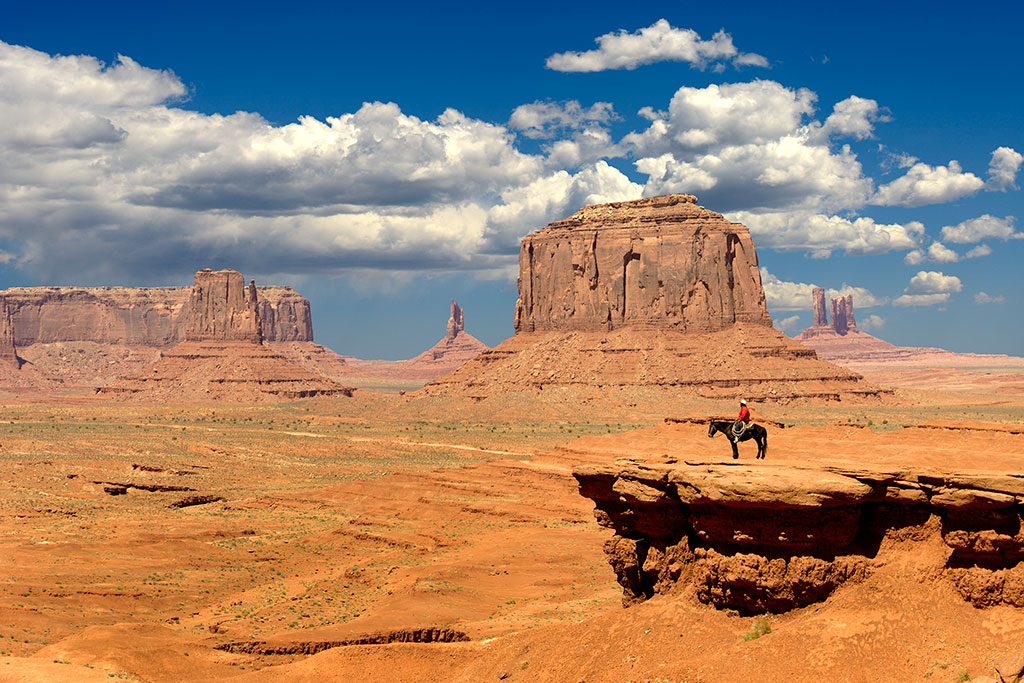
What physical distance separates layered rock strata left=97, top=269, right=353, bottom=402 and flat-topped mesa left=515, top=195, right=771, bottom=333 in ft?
143

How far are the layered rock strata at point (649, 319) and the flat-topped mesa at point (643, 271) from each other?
0.42 ft

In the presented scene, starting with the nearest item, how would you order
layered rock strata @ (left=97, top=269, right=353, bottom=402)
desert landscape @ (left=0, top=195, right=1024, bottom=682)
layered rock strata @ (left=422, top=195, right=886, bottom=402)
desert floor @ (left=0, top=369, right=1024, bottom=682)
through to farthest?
desert landscape @ (left=0, top=195, right=1024, bottom=682) → desert floor @ (left=0, top=369, right=1024, bottom=682) → layered rock strata @ (left=422, top=195, right=886, bottom=402) → layered rock strata @ (left=97, top=269, right=353, bottom=402)

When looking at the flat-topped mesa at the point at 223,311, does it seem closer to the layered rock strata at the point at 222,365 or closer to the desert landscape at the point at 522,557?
the layered rock strata at the point at 222,365

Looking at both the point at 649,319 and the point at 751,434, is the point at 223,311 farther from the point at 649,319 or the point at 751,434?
the point at 751,434

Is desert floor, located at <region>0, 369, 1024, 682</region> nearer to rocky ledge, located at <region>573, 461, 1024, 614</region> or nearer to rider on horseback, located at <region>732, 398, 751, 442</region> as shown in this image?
rocky ledge, located at <region>573, 461, 1024, 614</region>

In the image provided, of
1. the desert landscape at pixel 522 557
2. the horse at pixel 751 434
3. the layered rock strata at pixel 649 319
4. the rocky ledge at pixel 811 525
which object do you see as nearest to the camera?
the rocky ledge at pixel 811 525

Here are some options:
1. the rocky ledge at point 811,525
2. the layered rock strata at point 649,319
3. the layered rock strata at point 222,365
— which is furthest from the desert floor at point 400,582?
the layered rock strata at point 222,365

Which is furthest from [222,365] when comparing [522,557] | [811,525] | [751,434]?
[811,525]

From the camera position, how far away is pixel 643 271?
13062 centimetres

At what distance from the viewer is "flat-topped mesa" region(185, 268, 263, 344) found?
178000mm

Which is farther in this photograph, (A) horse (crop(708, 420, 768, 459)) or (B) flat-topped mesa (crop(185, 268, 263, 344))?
(B) flat-topped mesa (crop(185, 268, 263, 344))

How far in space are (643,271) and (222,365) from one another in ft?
238

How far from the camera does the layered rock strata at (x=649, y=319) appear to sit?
394 feet

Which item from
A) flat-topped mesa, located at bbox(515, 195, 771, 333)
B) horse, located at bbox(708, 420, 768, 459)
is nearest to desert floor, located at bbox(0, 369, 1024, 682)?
horse, located at bbox(708, 420, 768, 459)
